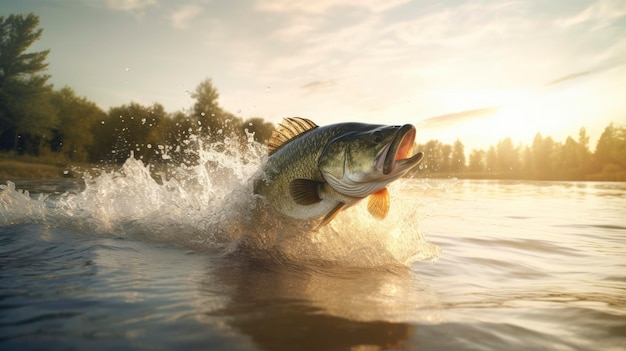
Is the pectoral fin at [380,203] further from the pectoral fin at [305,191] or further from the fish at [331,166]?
the pectoral fin at [305,191]

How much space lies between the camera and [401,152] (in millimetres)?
4137

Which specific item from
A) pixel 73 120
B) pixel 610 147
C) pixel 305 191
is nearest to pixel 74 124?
pixel 73 120

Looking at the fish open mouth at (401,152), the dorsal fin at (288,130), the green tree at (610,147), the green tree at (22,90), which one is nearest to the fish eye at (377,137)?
the fish open mouth at (401,152)

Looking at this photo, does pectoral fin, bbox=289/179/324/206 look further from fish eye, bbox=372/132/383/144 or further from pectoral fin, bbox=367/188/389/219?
fish eye, bbox=372/132/383/144

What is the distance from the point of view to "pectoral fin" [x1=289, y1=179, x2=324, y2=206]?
4.59 metres

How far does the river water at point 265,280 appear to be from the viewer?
258 centimetres

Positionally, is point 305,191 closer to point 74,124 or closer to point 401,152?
point 401,152

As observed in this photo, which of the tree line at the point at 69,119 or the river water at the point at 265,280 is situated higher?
the tree line at the point at 69,119

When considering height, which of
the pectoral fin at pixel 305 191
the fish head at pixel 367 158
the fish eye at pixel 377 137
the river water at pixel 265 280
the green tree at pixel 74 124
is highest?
the green tree at pixel 74 124

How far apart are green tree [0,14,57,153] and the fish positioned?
53.4 metres

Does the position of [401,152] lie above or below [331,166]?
above

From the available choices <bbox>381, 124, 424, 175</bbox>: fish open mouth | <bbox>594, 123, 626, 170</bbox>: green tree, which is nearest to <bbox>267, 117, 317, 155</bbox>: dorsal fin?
<bbox>381, 124, 424, 175</bbox>: fish open mouth

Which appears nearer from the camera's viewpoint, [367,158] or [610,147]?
[367,158]

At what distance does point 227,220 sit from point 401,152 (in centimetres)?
281
